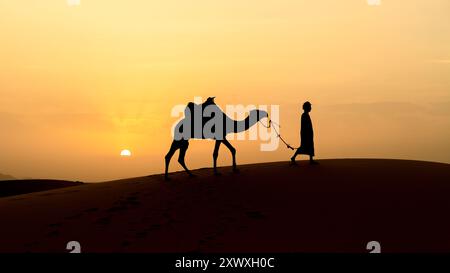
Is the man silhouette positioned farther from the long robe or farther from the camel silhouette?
the camel silhouette

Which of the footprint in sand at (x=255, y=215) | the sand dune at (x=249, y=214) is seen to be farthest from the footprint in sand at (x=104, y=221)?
the footprint in sand at (x=255, y=215)

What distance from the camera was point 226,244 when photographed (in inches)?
436

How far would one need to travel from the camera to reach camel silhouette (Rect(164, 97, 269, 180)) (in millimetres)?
16844

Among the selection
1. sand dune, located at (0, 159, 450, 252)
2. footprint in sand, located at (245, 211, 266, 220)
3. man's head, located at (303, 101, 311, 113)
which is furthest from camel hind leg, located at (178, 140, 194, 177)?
footprint in sand, located at (245, 211, 266, 220)

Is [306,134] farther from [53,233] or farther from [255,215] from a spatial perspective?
[53,233]

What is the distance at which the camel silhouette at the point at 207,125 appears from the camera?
55.3ft

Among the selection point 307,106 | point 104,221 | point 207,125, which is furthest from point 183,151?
point 104,221

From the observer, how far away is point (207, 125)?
669 inches

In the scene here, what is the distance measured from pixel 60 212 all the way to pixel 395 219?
8.39 meters

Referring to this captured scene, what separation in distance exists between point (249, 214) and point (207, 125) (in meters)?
4.60

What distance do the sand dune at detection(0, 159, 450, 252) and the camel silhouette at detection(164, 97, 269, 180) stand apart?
3.46 ft
